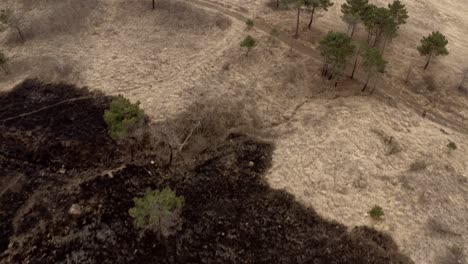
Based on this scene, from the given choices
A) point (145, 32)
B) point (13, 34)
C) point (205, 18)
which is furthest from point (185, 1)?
point (13, 34)

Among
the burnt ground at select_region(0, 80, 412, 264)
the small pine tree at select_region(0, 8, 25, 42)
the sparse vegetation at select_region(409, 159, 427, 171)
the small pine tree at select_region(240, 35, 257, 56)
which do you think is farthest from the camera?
the small pine tree at select_region(0, 8, 25, 42)

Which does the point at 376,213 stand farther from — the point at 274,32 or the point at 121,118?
the point at 274,32

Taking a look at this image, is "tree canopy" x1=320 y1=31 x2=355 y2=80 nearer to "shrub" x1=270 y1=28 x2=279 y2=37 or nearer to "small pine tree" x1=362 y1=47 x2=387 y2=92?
"small pine tree" x1=362 y1=47 x2=387 y2=92

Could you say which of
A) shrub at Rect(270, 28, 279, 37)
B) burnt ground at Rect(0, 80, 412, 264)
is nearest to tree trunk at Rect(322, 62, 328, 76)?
shrub at Rect(270, 28, 279, 37)

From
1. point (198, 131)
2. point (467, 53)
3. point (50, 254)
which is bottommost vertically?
point (50, 254)

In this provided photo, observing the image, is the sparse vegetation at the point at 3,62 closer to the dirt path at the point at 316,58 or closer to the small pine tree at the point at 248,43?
the dirt path at the point at 316,58

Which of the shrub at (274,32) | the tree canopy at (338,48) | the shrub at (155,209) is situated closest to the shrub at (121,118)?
the shrub at (155,209)

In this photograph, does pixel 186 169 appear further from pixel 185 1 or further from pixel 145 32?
pixel 185 1
